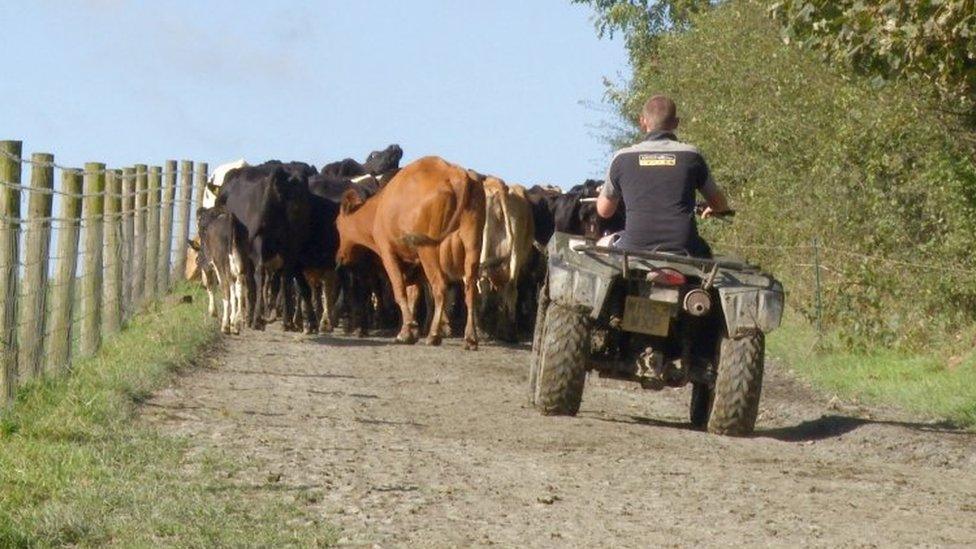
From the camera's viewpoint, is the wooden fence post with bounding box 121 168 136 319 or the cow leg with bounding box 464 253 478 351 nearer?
the wooden fence post with bounding box 121 168 136 319

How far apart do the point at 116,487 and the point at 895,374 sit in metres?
10.9

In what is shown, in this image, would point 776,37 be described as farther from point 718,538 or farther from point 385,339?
point 718,538

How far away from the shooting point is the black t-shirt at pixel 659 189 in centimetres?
1335

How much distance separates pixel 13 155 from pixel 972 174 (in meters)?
11.4

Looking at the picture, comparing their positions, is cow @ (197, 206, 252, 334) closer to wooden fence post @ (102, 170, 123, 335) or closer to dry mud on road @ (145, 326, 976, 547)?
wooden fence post @ (102, 170, 123, 335)

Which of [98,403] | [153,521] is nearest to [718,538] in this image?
[153,521]

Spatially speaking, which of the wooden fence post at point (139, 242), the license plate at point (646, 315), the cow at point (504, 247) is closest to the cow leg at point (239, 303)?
the wooden fence post at point (139, 242)

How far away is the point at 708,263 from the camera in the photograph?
12922 millimetres

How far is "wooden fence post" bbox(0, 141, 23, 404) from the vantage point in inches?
489

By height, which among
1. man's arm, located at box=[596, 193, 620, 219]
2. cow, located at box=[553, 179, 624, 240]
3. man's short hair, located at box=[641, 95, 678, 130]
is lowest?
man's arm, located at box=[596, 193, 620, 219]

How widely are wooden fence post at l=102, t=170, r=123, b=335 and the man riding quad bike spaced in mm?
5580

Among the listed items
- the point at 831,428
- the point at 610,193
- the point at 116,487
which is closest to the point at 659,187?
the point at 610,193

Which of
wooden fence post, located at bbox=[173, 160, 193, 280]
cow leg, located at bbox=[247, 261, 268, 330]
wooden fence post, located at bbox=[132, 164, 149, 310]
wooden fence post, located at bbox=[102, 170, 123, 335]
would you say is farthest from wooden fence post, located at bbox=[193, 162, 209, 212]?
wooden fence post, located at bbox=[102, 170, 123, 335]

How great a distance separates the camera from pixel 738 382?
43.0 feet
